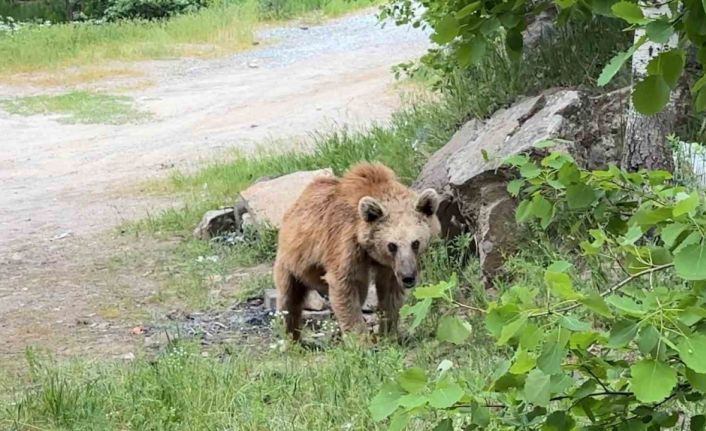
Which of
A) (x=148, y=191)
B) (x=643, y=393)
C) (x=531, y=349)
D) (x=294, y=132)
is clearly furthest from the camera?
(x=294, y=132)

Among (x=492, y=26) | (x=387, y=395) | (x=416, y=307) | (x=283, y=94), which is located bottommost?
(x=283, y=94)

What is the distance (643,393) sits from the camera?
2.05 m

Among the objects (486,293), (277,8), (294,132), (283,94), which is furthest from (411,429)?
(277,8)

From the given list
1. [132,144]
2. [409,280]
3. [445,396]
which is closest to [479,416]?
[445,396]

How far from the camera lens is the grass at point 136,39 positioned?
23.4 metres

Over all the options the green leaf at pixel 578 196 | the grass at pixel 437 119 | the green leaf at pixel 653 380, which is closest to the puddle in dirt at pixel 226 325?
the grass at pixel 437 119

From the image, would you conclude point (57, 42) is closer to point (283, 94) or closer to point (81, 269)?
point (283, 94)

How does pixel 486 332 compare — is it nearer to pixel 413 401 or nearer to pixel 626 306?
pixel 413 401

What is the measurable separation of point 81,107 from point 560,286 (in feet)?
59.2

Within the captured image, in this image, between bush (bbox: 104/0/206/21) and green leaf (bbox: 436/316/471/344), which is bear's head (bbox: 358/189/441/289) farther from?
bush (bbox: 104/0/206/21)

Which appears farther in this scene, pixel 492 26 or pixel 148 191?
pixel 148 191

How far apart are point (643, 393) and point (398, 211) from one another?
217 inches

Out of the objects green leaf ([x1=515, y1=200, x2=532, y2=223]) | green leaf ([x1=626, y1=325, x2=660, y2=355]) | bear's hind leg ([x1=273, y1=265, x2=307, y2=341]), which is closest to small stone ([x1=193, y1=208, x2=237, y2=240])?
bear's hind leg ([x1=273, y1=265, x2=307, y2=341])

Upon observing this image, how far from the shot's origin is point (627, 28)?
247cm
